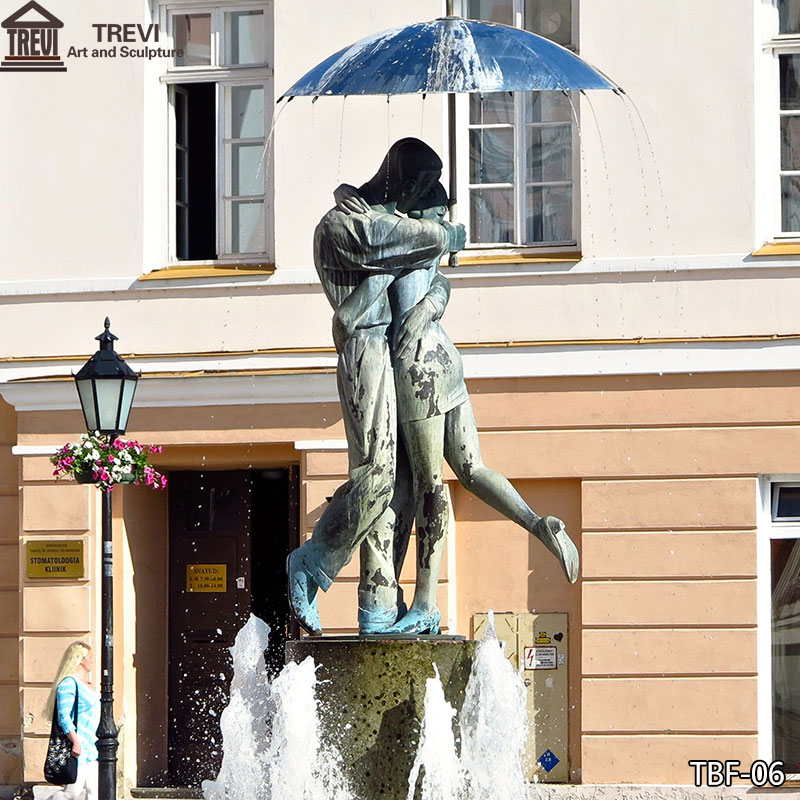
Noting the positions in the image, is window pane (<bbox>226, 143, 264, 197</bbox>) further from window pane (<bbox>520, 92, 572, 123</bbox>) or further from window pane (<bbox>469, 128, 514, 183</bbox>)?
window pane (<bbox>520, 92, 572, 123</bbox>)

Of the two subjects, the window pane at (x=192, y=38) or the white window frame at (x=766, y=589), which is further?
the window pane at (x=192, y=38)

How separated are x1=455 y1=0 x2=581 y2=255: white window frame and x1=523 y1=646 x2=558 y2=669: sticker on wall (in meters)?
3.04

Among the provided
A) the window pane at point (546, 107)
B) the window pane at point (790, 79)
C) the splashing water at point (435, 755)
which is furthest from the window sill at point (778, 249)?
the splashing water at point (435, 755)

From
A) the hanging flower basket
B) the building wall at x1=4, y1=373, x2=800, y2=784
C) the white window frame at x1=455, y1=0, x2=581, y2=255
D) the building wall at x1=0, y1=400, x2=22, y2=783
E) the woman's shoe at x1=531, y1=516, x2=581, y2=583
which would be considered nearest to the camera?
the woman's shoe at x1=531, y1=516, x2=581, y2=583

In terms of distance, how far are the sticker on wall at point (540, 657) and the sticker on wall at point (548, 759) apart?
0.62 meters

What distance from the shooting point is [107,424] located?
14.6 m

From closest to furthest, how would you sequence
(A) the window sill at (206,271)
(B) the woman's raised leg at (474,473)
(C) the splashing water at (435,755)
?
(C) the splashing water at (435,755) → (B) the woman's raised leg at (474,473) → (A) the window sill at (206,271)

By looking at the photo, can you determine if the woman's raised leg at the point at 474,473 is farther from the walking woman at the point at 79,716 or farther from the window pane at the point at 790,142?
the window pane at the point at 790,142

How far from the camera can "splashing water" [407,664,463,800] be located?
8602 mm

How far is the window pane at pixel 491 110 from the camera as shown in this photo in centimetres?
1738

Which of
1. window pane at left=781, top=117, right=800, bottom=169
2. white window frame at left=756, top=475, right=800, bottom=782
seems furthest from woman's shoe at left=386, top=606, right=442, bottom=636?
window pane at left=781, top=117, right=800, bottom=169

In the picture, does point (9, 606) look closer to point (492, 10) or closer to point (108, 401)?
point (108, 401)

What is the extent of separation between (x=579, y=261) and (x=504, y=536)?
7.09ft

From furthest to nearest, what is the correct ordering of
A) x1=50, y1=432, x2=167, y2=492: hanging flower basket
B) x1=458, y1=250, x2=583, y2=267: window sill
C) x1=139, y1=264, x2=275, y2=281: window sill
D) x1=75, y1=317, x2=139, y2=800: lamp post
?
x1=139, y1=264, x2=275, y2=281: window sill, x1=458, y1=250, x2=583, y2=267: window sill, x1=50, y1=432, x2=167, y2=492: hanging flower basket, x1=75, y1=317, x2=139, y2=800: lamp post
